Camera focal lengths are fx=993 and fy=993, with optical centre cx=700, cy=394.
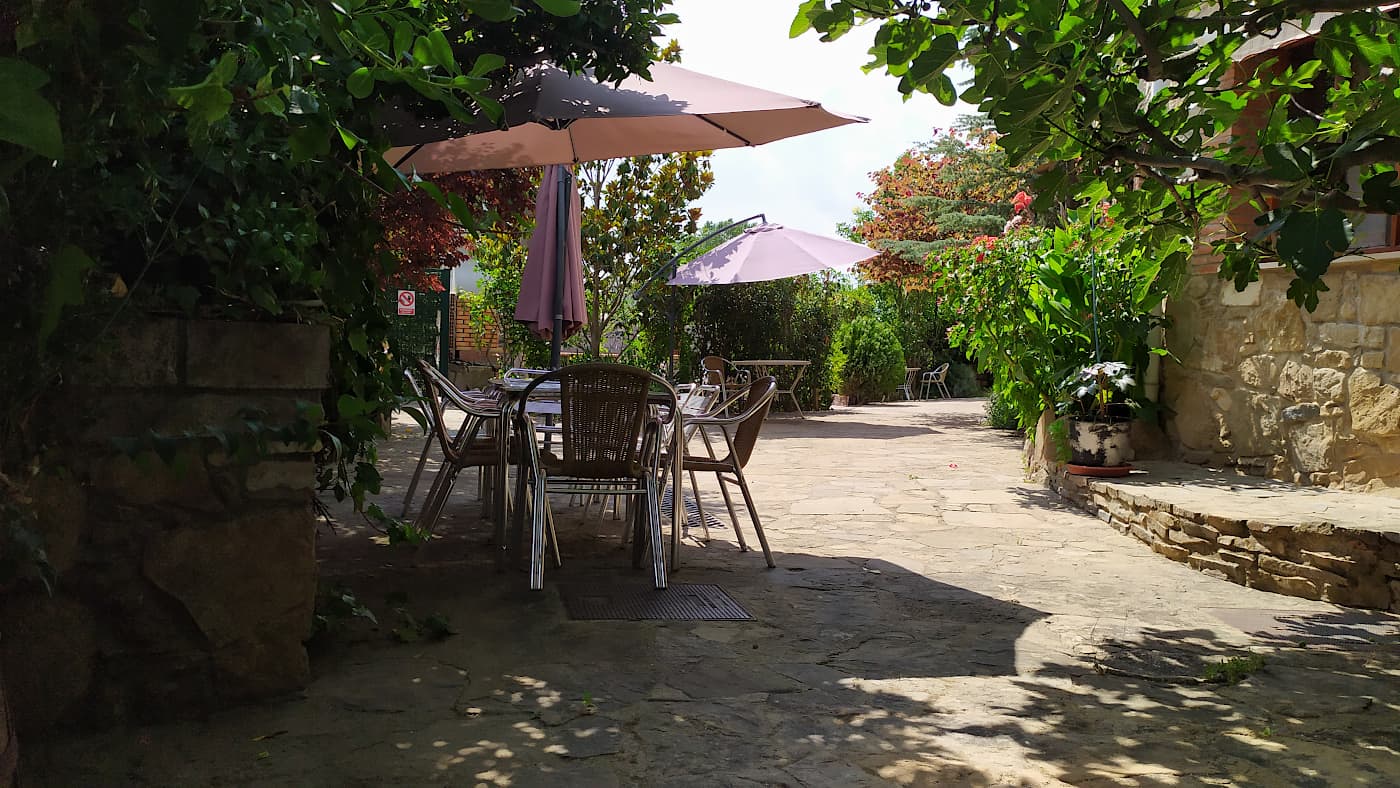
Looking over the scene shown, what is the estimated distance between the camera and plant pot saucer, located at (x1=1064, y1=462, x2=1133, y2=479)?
548cm

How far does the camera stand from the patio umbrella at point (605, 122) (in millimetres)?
3912

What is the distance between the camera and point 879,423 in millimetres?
11570

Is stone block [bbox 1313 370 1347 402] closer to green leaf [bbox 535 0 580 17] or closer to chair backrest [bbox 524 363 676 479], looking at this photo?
chair backrest [bbox 524 363 676 479]

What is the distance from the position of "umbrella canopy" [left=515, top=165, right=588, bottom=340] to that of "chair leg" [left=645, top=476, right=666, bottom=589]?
3.04 metres

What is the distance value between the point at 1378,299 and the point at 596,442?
376 centimetres

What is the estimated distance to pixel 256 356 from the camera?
92.7 inches

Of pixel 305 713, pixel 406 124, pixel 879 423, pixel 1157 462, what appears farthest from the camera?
pixel 879 423

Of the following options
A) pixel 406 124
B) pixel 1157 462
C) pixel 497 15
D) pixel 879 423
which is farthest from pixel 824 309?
pixel 497 15

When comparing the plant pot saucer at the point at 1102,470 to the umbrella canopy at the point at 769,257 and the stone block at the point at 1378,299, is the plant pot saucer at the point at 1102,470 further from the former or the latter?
the umbrella canopy at the point at 769,257

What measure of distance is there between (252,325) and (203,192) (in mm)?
325

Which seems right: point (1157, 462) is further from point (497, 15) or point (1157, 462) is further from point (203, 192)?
point (497, 15)

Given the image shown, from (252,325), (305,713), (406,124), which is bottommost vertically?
(305,713)

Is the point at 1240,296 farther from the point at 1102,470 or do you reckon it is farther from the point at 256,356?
the point at 256,356

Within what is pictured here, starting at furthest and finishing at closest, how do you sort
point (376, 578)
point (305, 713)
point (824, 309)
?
point (824, 309), point (376, 578), point (305, 713)
